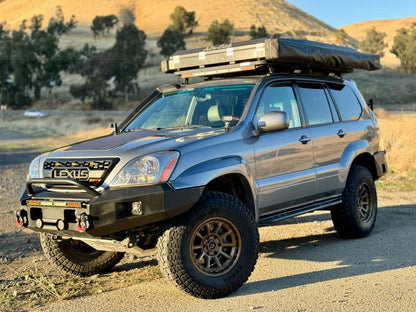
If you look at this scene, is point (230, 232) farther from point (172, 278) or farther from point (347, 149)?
point (347, 149)

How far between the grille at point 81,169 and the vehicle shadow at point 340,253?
153cm

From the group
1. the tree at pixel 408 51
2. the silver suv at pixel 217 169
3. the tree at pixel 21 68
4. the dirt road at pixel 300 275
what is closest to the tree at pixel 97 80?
the tree at pixel 21 68

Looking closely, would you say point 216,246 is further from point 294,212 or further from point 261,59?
point 261,59

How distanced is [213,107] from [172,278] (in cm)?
196

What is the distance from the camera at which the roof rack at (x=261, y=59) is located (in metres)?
6.30

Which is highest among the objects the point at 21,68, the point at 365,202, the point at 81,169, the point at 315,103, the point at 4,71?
the point at 21,68

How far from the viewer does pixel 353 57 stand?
757 centimetres

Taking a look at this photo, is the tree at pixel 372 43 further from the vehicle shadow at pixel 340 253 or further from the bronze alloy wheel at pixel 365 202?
the bronze alloy wheel at pixel 365 202

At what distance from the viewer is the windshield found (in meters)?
6.08

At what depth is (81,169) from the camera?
5.10 metres

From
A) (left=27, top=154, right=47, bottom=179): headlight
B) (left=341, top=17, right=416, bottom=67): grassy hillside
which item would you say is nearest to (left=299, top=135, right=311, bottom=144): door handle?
(left=27, top=154, right=47, bottom=179): headlight

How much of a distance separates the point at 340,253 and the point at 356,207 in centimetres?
78

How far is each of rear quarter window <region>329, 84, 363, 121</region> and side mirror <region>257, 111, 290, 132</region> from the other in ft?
5.98

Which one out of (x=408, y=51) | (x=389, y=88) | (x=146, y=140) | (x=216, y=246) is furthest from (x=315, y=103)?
(x=408, y=51)
